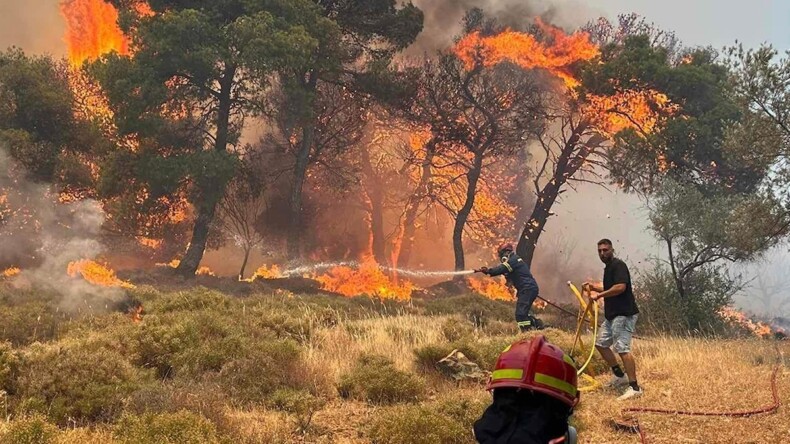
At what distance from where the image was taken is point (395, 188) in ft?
125

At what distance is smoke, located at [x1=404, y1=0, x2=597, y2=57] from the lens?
1355 inches

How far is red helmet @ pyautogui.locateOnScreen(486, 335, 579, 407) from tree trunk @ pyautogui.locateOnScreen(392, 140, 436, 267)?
98.0 ft

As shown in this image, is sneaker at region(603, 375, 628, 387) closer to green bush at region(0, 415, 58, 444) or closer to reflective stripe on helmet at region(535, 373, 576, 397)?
reflective stripe on helmet at region(535, 373, 576, 397)

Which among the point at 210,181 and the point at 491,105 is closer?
the point at 210,181

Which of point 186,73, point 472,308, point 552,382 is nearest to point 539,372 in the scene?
point 552,382

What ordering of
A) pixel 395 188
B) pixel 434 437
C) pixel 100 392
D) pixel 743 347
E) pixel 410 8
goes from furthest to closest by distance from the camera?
1. pixel 395 188
2. pixel 410 8
3. pixel 743 347
4. pixel 100 392
5. pixel 434 437

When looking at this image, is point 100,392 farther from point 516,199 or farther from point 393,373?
point 516,199

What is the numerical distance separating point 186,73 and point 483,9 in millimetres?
19680

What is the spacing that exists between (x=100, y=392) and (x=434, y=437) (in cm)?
371

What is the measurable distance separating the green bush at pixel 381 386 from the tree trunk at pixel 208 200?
16750 millimetres

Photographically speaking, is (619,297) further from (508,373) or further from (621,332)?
(508,373)

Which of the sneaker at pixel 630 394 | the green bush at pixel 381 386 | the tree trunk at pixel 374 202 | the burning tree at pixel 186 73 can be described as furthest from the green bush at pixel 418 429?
the tree trunk at pixel 374 202

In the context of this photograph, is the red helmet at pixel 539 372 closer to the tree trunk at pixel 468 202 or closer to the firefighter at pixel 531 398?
the firefighter at pixel 531 398

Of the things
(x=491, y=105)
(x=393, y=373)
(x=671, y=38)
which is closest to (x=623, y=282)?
(x=393, y=373)
